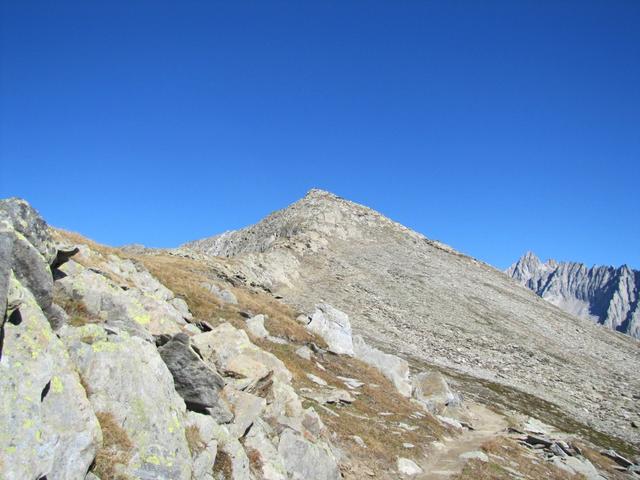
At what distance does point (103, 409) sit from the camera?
10547mm

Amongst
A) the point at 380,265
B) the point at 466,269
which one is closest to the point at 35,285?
the point at 380,265

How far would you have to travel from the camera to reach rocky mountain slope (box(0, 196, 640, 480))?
29.6 feet

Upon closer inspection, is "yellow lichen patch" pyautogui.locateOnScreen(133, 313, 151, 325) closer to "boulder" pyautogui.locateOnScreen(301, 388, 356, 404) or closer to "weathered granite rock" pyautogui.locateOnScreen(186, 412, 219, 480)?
"weathered granite rock" pyautogui.locateOnScreen(186, 412, 219, 480)

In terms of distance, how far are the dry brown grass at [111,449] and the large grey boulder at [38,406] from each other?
13.7 inches

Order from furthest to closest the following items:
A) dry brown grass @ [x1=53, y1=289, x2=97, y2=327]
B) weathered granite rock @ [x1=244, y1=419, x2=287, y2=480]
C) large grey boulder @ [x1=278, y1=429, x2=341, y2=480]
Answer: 1. large grey boulder @ [x1=278, y1=429, x2=341, y2=480]
2. weathered granite rock @ [x1=244, y1=419, x2=287, y2=480]
3. dry brown grass @ [x1=53, y1=289, x2=97, y2=327]

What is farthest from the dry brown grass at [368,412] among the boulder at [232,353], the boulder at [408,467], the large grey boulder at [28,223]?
the large grey boulder at [28,223]

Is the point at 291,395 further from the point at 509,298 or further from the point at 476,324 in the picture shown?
the point at 509,298

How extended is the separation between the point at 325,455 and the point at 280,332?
20258 millimetres

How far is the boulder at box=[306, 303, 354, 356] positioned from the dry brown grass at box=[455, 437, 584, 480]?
43.0 ft

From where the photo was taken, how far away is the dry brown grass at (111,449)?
9.52 metres

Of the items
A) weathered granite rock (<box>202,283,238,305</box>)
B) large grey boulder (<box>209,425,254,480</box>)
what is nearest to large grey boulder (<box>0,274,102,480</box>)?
large grey boulder (<box>209,425,254,480</box>)

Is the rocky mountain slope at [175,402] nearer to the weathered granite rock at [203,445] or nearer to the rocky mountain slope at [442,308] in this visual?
the weathered granite rock at [203,445]

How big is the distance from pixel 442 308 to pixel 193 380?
67.3m

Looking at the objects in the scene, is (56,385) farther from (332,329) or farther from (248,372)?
(332,329)
